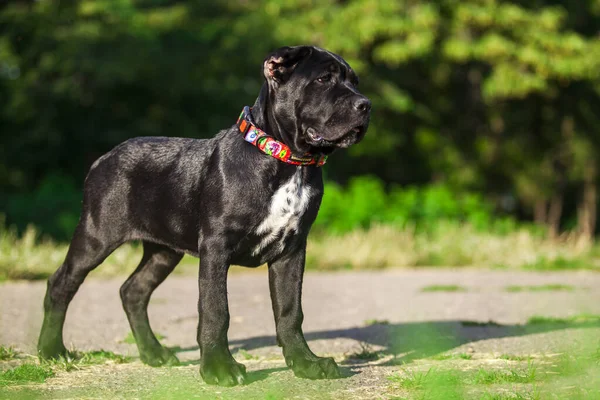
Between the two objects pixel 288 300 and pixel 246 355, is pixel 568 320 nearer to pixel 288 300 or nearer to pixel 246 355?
pixel 246 355

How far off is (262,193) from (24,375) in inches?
65.1

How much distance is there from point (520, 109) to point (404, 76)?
5413 millimetres

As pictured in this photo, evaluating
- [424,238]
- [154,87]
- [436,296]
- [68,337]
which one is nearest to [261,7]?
[154,87]

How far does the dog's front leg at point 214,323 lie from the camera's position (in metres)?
4.42

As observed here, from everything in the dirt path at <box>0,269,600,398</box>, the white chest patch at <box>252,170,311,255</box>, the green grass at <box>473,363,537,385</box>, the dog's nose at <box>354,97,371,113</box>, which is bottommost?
the dirt path at <box>0,269,600,398</box>

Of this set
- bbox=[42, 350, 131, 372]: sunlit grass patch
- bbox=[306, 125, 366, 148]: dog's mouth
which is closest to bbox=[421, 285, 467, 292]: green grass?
bbox=[42, 350, 131, 372]: sunlit grass patch

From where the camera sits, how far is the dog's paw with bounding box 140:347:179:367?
530 centimetres

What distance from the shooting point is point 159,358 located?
17.5 ft

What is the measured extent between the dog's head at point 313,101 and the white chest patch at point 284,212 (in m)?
0.22

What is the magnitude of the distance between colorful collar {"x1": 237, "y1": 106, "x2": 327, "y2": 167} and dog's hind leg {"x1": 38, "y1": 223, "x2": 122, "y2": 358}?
122cm

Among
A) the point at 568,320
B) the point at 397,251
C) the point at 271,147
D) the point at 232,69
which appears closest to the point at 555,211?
the point at 232,69

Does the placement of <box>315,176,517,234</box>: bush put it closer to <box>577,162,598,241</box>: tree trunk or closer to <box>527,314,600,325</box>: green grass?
<box>527,314,600,325</box>: green grass

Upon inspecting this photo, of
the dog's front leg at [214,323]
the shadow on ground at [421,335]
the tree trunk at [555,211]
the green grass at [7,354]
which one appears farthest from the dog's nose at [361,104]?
the tree trunk at [555,211]

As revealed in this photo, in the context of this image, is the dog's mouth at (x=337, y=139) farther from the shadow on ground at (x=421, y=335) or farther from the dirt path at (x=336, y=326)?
the shadow on ground at (x=421, y=335)
